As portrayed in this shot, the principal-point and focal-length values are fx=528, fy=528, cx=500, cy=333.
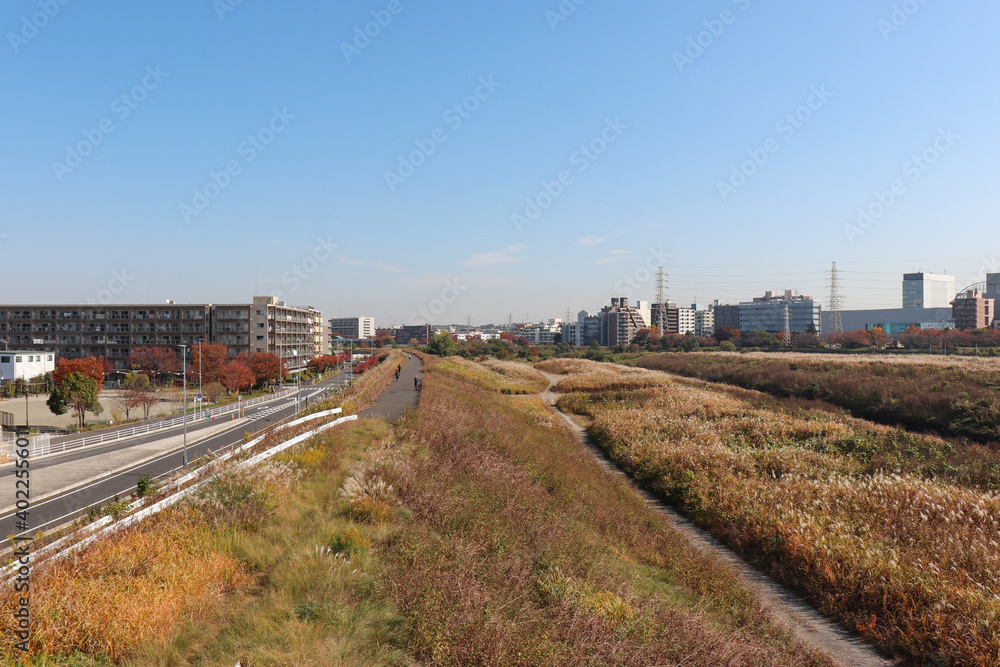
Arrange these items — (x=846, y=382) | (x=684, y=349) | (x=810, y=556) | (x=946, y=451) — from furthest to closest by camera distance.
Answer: (x=684, y=349), (x=846, y=382), (x=946, y=451), (x=810, y=556)

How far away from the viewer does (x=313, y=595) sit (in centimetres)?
778

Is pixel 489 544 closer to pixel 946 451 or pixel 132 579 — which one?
pixel 132 579

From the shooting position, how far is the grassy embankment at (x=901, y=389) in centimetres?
3275

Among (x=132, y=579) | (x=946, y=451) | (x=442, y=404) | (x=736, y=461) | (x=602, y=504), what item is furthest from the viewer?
(x=442, y=404)

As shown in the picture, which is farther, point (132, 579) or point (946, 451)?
point (946, 451)

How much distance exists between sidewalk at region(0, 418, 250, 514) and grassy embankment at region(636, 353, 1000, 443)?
48805 millimetres

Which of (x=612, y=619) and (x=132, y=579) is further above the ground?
(x=132, y=579)

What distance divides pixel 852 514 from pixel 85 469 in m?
37.9

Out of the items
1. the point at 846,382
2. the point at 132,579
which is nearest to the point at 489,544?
the point at 132,579

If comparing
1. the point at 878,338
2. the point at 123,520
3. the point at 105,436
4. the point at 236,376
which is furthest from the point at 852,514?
the point at 878,338

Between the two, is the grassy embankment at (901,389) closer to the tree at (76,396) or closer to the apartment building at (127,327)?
the tree at (76,396)

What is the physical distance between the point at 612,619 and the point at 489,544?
102 inches

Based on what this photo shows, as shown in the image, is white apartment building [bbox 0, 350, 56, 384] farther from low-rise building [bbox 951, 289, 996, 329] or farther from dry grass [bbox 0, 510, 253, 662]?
low-rise building [bbox 951, 289, 996, 329]

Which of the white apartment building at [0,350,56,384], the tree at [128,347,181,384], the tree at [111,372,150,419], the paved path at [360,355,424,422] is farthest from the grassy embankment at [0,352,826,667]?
the white apartment building at [0,350,56,384]
